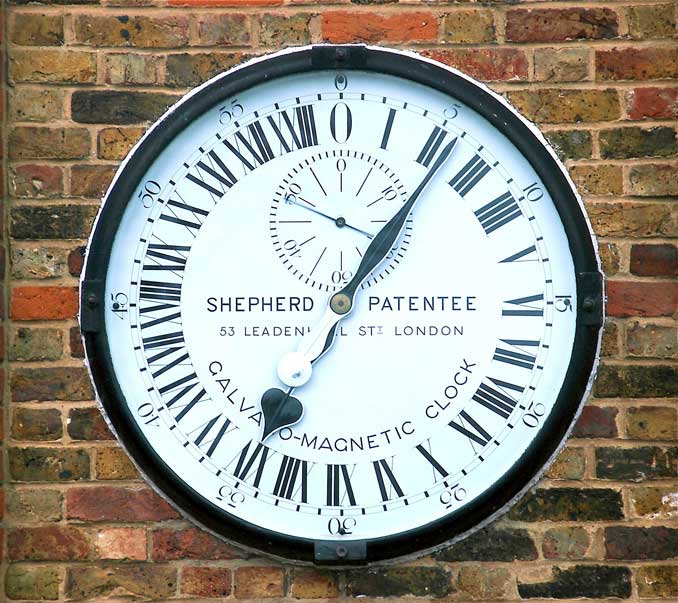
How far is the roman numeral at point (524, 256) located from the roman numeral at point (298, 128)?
524 mm

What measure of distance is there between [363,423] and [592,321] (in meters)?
0.57

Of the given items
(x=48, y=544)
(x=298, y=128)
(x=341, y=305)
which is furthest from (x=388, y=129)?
(x=48, y=544)

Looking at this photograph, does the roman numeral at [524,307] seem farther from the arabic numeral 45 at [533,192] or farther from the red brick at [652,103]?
the red brick at [652,103]

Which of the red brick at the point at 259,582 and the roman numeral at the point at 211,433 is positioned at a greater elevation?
the roman numeral at the point at 211,433

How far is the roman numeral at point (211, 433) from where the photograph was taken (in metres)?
2.71

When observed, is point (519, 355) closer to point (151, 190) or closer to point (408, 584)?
point (408, 584)

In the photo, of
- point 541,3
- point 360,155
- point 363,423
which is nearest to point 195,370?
point 363,423

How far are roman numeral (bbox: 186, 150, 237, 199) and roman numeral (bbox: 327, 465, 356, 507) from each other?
0.69 m

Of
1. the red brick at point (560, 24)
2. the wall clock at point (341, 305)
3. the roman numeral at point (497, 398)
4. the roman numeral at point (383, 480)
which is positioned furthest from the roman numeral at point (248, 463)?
the red brick at point (560, 24)

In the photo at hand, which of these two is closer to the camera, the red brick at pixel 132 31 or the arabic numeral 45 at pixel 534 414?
the arabic numeral 45 at pixel 534 414

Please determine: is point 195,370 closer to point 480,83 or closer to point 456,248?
point 456,248

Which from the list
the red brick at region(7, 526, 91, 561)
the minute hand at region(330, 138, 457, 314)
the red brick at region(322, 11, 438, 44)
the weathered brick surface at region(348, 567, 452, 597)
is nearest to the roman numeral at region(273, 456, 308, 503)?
the weathered brick surface at region(348, 567, 452, 597)

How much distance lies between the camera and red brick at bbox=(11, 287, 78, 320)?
276 cm

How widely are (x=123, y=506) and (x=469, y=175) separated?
3.65 feet
